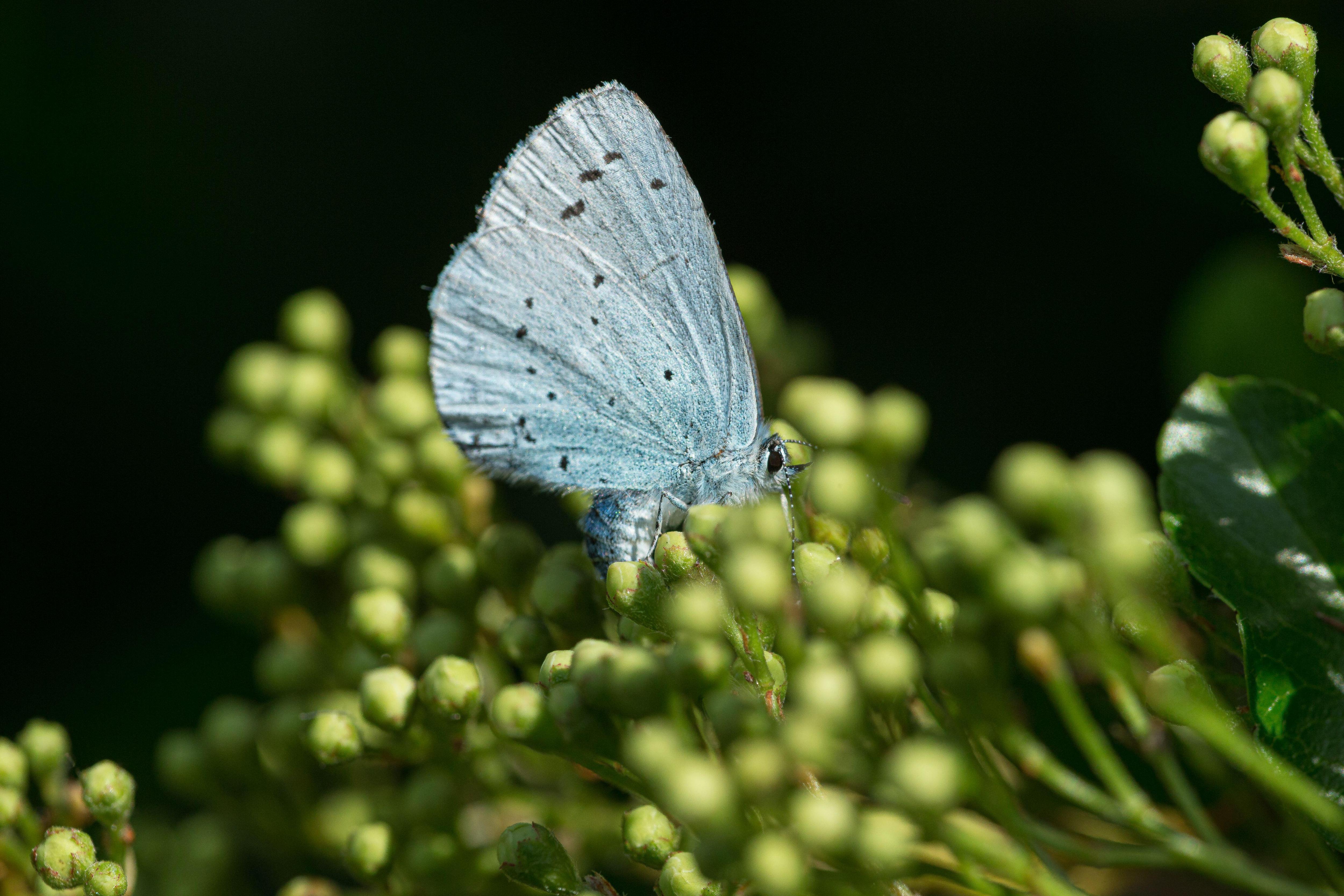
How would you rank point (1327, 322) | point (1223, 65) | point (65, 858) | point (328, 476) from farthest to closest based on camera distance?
point (328, 476) → point (65, 858) → point (1223, 65) → point (1327, 322)

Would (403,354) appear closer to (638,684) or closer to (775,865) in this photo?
(638,684)

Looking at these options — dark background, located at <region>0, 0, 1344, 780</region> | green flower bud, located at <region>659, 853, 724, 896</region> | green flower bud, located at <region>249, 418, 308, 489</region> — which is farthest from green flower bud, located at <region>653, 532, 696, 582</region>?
dark background, located at <region>0, 0, 1344, 780</region>

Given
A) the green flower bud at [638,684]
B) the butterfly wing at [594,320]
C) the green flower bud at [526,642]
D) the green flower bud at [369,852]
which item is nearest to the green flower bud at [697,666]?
the green flower bud at [638,684]

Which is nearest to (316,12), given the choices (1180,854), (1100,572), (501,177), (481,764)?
(501,177)

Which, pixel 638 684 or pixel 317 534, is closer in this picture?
pixel 638 684

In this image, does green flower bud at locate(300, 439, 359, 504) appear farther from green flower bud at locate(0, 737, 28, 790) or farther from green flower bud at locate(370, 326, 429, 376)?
green flower bud at locate(0, 737, 28, 790)

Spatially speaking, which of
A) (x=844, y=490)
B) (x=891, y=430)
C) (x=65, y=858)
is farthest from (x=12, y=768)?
(x=891, y=430)
